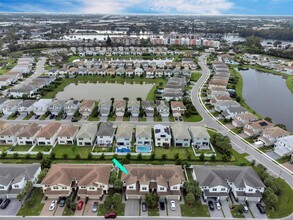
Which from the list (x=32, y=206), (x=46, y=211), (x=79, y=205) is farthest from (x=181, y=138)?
(x=32, y=206)

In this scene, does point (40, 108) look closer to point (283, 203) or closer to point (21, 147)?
point (21, 147)

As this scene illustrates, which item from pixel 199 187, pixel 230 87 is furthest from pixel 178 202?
pixel 230 87

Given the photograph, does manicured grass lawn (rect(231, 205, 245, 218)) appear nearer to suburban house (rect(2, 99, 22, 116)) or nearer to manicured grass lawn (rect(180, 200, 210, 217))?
manicured grass lawn (rect(180, 200, 210, 217))

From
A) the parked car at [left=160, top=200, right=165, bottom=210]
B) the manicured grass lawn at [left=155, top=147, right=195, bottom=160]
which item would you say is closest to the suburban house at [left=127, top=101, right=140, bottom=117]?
the manicured grass lawn at [left=155, top=147, right=195, bottom=160]

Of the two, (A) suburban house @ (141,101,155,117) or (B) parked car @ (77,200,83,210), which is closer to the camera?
(B) parked car @ (77,200,83,210)

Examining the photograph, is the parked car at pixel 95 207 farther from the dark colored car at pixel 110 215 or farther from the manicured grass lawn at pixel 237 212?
the manicured grass lawn at pixel 237 212

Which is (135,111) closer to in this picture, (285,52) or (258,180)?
(258,180)
